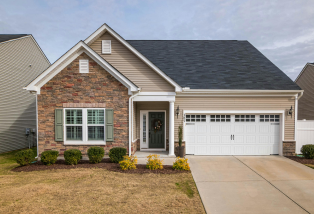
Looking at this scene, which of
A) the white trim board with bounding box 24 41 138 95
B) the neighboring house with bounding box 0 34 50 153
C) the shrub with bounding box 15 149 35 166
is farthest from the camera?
the neighboring house with bounding box 0 34 50 153

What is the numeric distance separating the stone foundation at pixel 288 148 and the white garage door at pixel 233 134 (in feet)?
1.05

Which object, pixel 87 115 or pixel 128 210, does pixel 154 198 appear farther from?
pixel 87 115

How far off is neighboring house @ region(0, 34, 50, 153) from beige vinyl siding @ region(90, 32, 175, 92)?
705 cm

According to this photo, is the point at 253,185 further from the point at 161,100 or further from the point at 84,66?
the point at 84,66

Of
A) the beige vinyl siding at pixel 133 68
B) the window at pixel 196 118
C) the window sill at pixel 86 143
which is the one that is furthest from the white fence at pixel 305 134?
the window sill at pixel 86 143

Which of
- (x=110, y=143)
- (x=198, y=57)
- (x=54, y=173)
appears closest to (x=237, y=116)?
(x=198, y=57)

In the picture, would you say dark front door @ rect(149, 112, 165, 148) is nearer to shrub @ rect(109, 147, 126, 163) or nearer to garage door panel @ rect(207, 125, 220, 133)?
garage door panel @ rect(207, 125, 220, 133)

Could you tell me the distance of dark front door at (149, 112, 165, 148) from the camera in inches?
459

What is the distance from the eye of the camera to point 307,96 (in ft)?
55.7

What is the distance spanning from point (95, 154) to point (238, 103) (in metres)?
7.56

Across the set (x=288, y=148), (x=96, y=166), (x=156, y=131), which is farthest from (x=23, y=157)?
(x=288, y=148)

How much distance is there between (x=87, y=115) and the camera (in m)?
9.45

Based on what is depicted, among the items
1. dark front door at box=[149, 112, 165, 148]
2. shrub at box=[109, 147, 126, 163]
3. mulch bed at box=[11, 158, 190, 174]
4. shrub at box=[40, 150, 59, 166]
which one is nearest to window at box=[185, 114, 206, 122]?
dark front door at box=[149, 112, 165, 148]

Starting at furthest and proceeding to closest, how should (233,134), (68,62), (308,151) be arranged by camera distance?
(233,134)
(308,151)
(68,62)
